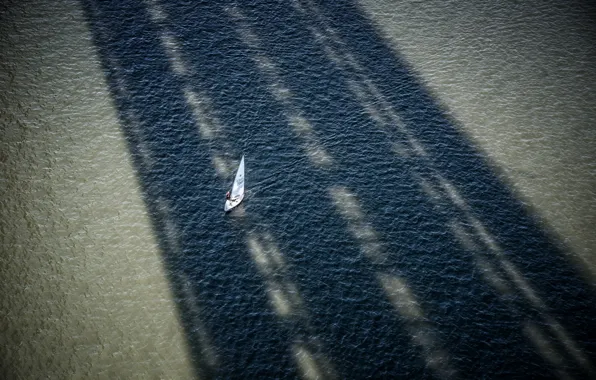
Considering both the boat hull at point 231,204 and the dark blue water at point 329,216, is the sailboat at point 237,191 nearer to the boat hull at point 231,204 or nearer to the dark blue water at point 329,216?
the boat hull at point 231,204

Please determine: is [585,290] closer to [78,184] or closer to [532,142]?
[532,142]

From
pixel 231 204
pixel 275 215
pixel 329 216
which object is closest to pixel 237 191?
pixel 231 204

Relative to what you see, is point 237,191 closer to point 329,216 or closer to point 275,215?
point 275,215

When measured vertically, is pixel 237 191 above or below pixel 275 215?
above

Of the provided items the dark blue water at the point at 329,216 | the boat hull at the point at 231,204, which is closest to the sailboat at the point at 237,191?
the boat hull at the point at 231,204

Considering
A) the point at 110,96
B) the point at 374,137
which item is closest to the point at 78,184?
the point at 110,96

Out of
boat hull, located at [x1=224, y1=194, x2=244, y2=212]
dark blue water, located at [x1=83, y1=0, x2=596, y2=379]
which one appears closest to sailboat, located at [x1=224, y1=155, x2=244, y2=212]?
boat hull, located at [x1=224, y1=194, x2=244, y2=212]
